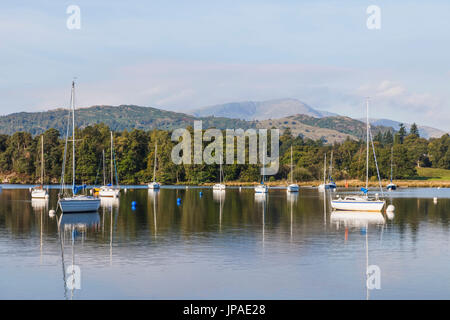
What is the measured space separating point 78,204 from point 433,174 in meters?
160

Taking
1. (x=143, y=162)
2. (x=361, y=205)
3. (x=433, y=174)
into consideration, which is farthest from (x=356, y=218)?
(x=433, y=174)

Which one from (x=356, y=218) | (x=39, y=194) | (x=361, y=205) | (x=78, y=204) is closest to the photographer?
(x=356, y=218)

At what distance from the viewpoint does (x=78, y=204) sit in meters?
53.8

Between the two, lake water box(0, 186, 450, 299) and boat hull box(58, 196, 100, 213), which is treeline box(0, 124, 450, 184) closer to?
boat hull box(58, 196, 100, 213)

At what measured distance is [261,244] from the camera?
1364 inches

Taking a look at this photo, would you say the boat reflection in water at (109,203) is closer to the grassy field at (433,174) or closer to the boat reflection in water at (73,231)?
the boat reflection in water at (73,231)

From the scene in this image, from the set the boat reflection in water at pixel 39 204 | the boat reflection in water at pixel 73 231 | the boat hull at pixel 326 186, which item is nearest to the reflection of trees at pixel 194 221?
the boat reflection in water at pixel 73 231

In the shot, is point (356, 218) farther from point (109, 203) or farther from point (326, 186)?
point (326, 186)

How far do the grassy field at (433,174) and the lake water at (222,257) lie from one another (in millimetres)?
139484

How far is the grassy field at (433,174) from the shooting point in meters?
182

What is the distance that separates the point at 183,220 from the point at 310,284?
2803 cm

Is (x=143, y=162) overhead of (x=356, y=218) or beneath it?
overhead

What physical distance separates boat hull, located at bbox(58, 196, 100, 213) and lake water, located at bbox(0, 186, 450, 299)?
8.36ft

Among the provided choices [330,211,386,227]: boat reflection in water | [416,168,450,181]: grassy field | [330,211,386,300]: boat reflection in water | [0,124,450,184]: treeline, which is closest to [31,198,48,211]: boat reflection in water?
[330,211,386,227]: boat reflection in water
